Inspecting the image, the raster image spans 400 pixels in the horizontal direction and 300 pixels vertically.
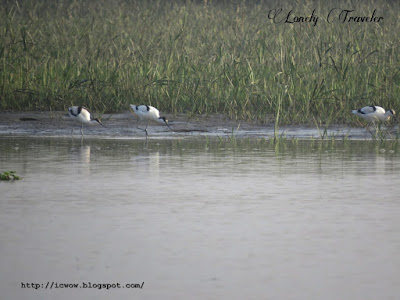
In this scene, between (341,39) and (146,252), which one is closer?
(146,252)

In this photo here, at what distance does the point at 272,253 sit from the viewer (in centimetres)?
496

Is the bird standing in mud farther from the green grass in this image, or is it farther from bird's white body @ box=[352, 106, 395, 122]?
the green grass

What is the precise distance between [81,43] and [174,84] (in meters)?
2.68

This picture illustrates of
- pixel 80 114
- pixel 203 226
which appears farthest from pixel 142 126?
pixel 203 226

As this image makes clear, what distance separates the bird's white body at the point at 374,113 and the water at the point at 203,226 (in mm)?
2624

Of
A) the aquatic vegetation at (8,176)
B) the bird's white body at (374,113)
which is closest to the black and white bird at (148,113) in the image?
the bird's white body at (374,113)

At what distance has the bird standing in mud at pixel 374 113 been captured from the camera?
482 inches

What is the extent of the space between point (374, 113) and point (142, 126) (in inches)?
132

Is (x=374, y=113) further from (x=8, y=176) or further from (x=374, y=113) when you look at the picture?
(x=8, y=176)

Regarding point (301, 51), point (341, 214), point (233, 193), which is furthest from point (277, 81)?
point (341, 214)

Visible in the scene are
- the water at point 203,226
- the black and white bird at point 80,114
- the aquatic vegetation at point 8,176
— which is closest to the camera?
the water at point 203,226

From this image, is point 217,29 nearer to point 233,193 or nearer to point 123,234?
point 233,193

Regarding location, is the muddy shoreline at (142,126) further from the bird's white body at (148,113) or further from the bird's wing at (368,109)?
the bird's wing at (368,109)

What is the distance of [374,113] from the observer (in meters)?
12.2
